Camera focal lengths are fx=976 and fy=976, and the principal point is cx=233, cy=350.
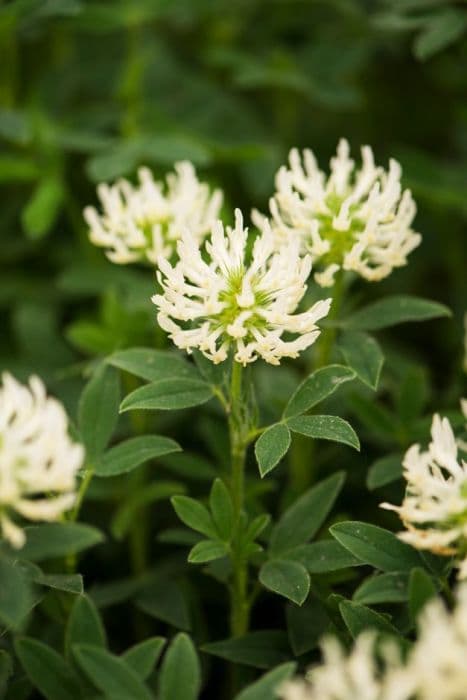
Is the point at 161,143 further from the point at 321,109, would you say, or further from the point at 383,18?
the point at 321,109

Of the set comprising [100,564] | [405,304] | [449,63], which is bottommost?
[100,564]

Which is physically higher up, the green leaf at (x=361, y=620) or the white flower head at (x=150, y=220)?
the white flower head at (x=150, y=220)

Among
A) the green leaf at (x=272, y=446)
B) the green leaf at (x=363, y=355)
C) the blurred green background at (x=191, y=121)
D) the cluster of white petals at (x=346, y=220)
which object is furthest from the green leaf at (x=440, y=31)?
the green leaf at (x=272, y=446)

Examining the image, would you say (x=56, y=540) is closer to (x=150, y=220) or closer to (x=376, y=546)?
(x=376, y=546)

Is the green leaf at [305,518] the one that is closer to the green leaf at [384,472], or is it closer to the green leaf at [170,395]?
the green leaf at [384,472]

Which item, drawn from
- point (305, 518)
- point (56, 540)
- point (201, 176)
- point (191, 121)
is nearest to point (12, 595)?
point (56, 540)

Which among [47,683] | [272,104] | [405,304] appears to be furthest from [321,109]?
[47,683]
